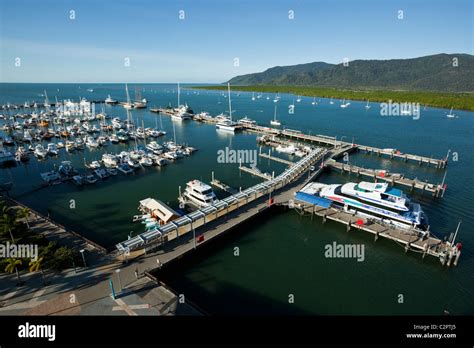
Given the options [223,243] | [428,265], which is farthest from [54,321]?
[428,265]

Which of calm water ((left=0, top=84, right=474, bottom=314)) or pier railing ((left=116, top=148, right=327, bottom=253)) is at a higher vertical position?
pier railing ((left=116, top=148, right=327, bottom=253))

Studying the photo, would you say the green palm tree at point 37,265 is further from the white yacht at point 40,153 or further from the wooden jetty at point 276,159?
the wooden jetty at point 276,159

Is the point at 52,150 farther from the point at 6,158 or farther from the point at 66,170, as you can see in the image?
the point at 66,170

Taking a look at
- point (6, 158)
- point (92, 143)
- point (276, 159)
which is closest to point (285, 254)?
point (276, 159)

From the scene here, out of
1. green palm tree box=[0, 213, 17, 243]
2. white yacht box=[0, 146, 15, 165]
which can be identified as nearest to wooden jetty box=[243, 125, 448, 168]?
green palm tree box=[0, 213, 17, 243]

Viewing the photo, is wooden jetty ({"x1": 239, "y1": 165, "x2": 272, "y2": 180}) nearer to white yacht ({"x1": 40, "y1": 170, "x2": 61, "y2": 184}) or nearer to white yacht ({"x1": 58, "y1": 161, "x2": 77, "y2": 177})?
white yacht ({"x1": 58, "y1": 161, "x2": 77, "y2": 177})
